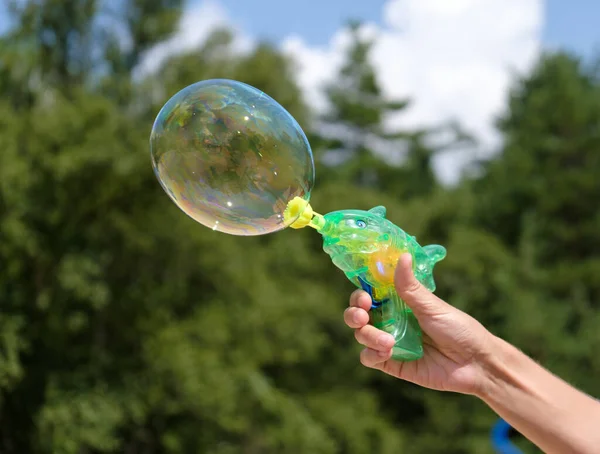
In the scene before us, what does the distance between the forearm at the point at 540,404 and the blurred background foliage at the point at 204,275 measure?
866 centimetres

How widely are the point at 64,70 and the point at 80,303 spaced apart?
14.2 ft

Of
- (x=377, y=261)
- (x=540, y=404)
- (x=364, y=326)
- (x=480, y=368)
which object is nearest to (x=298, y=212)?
(x=377, y=261)

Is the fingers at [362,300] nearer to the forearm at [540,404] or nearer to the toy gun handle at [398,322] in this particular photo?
the toy gun handle at [398,322]

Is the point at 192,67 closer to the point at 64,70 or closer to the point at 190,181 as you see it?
the point at 64,70

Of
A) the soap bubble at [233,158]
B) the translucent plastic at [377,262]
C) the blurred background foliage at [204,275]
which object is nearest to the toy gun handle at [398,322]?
the translucent plastic at [377,262]

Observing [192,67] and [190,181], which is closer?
[190,181]

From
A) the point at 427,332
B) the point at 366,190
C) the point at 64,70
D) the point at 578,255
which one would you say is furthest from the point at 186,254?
the point at 427,332

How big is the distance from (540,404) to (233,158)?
1.13 m

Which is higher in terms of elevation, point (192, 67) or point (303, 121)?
point (303, 121)

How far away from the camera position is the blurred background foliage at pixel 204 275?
10.5m

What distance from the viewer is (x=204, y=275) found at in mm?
12273

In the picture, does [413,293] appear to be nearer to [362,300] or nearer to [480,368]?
[362,300]

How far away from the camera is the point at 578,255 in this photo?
15805mm

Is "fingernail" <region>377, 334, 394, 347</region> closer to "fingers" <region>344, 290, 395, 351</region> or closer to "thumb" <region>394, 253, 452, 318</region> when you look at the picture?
"fingers" <region>344, 290, 395, 351</region>
